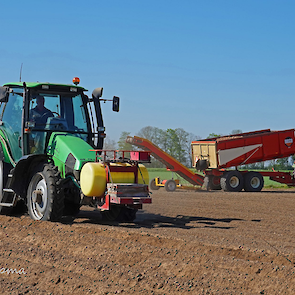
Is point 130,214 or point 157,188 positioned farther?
point 157,188

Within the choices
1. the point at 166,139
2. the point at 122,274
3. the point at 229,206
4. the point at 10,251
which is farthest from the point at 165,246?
the point at 166,139

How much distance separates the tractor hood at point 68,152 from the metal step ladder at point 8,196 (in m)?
1.11

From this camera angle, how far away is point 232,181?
2086cm

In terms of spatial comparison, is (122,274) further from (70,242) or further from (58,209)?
(58,209)

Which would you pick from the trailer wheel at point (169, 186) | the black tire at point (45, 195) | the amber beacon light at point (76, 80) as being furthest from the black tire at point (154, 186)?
the black tire at point (45, 195)

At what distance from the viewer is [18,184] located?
29.4 ft

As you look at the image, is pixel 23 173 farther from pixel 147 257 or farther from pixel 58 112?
pixel 147 257

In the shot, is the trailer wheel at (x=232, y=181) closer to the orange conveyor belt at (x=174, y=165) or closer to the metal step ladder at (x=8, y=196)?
the orange conveyor belt at (x=174, y=165)

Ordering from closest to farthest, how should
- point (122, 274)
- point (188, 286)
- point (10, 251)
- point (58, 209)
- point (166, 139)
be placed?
point (188, 286) < point (122, 274) < point (10, 251) < point (58, 209) < point (166, 139)

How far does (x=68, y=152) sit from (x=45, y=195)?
2.93 feet

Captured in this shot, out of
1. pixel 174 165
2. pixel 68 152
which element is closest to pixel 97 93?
pixel 68 152

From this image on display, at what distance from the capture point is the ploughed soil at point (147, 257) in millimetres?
4801

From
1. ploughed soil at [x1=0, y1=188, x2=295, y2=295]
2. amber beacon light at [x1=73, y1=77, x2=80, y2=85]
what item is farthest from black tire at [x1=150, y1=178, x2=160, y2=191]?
amber beacon light at [x1=73, y1=77, x2=80, y2=85]

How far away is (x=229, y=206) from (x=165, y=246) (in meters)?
6.77
